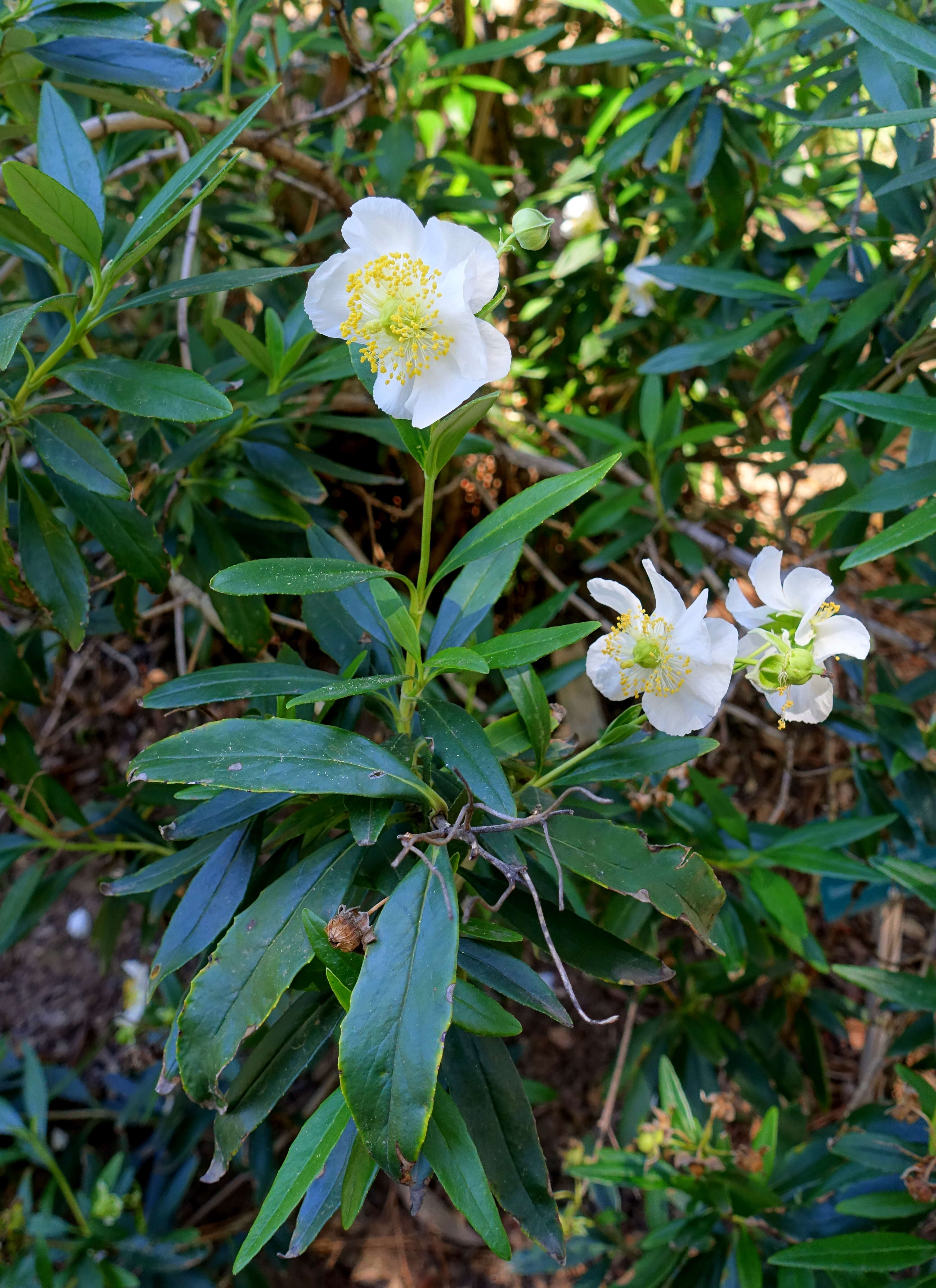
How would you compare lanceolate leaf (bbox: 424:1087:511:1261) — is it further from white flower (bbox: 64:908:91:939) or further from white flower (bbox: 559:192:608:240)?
white flower (bbox: 559:192:608:240)

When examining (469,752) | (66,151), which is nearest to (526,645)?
(469,752)

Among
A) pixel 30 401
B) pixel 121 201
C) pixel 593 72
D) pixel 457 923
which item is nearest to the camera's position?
pixel 457 923

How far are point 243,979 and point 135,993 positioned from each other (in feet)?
4.08

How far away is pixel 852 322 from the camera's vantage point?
1.10m

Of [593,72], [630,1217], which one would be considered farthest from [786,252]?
[630,1217]

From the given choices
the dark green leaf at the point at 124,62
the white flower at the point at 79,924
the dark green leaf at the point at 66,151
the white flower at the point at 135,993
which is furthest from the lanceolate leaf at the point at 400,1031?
the white flower at the point at 79,924

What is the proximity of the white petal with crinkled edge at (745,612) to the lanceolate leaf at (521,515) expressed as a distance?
0.59 ft

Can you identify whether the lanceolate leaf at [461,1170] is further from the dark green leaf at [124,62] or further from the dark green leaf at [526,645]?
the dark green leaf at [124,62]

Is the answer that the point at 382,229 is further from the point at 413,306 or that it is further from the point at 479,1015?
the point at 479,1015

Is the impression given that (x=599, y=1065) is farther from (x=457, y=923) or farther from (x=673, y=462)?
(x=457, y=923)

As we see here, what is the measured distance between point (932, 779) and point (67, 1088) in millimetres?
1670

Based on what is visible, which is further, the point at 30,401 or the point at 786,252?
the point at 786,252

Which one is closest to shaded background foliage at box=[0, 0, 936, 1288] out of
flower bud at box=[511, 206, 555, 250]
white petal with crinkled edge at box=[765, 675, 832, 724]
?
white petal with crinkled edge at box=[765, 675, 832, 724]

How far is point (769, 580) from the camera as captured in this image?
0.79m
